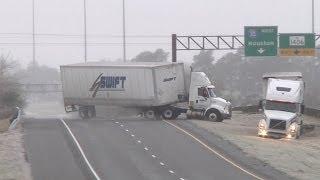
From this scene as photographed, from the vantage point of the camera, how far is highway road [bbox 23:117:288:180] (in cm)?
2500

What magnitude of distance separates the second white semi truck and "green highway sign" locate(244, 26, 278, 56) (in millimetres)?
11112

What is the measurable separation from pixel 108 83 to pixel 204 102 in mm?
6845

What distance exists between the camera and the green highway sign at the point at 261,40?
57.7 metres

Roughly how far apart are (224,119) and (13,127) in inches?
663

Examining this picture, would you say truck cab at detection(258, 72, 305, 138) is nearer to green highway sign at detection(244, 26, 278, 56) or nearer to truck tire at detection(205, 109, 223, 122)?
truck tire at detection(205, 109, 223, 122)

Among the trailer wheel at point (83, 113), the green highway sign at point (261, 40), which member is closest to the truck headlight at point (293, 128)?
the trailer wheel at point (83, 113)

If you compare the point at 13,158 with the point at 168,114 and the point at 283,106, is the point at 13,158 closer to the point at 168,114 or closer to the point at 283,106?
the point at 283,106

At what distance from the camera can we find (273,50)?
58.0m

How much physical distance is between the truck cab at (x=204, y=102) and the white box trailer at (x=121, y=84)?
1.04 metres

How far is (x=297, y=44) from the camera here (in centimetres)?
5925

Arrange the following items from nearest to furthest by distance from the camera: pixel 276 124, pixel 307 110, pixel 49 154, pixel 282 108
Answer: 1. pixel 49 154
2. pixel 276 124
3. pixel 282 108
4. pixel 307 110

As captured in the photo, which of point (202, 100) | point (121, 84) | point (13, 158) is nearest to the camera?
point (13, 158)

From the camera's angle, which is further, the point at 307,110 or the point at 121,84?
the point at 307,110

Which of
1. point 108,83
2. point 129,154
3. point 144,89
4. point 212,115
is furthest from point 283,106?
point 129,154
